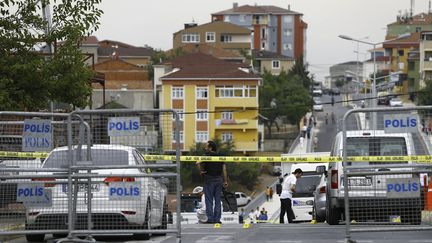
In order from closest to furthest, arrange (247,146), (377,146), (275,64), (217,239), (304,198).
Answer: (377,146) < (217,239) < (304,198) < (247,146) < (275,64)

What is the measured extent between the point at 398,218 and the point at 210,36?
169m

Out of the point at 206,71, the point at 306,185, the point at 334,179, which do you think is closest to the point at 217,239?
the point at 334,179

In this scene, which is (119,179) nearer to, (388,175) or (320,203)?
(388,175)

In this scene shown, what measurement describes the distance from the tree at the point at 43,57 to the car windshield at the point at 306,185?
10.7m

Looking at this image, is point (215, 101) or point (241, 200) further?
point (215, 101)

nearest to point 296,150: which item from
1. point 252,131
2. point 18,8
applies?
point 252,131

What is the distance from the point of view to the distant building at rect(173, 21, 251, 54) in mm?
184125

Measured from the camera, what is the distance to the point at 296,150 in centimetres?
10688

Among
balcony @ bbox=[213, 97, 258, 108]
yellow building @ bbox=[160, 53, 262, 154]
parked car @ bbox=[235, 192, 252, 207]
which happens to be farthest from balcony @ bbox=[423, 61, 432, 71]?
parked car @ bbox=[235, 192, 252, 207]

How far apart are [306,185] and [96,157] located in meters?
19.5

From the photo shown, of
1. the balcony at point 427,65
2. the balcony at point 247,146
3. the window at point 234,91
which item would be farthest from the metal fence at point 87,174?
the balcony at point 427,65

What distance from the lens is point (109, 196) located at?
1623cm

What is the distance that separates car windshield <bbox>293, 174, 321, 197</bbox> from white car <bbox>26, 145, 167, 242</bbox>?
18.0m

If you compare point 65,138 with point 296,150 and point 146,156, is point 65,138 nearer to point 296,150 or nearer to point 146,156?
point 146,156
